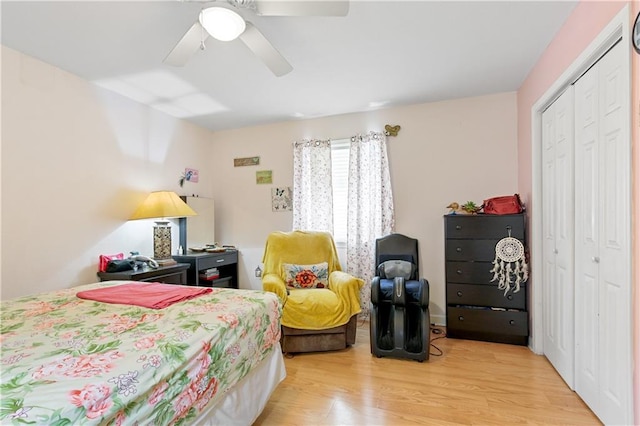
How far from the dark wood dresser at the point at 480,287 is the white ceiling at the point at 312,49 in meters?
1.36

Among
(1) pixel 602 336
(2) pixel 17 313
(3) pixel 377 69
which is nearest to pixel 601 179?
(1) pixel 602 336

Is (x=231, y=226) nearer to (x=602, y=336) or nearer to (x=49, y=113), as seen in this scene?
(x=49, y=113)

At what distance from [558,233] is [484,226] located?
65 cm

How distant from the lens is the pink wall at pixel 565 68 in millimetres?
1333

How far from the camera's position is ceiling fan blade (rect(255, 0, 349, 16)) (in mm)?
1448

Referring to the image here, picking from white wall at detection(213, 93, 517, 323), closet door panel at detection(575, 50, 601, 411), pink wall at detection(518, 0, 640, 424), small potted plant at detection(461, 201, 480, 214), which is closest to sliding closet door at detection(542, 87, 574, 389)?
closet door panel at detection(575, 50, 601, 411)

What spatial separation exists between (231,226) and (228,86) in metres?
1.99

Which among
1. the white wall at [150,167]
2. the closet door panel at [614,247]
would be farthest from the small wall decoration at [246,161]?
the closet door panel at [614,247]

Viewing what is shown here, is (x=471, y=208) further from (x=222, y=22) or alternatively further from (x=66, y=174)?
(x=66, y=174)

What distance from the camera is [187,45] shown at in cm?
181

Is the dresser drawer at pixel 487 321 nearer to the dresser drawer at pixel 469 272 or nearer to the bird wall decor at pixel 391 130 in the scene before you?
the dresser drawer at pixel 469 272

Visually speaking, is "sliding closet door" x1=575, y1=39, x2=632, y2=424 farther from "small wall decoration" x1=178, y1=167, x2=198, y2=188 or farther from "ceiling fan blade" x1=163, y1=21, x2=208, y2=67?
"small wall decoration" x1=178, y1=167, x2=198, y2=188

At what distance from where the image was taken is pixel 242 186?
421cm

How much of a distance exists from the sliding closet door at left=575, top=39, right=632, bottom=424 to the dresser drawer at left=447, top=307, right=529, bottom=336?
0.78m
